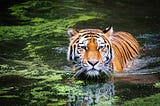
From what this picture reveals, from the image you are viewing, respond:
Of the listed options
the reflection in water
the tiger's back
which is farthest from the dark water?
the tiger's back

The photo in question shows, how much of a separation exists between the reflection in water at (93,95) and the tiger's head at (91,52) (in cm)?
14

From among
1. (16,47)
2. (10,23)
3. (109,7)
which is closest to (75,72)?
(16,47)

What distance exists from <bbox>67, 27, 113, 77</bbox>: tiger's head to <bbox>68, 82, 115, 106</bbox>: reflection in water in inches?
5.5

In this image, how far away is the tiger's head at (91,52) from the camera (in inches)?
209

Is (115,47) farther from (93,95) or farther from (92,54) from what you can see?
(93,95)

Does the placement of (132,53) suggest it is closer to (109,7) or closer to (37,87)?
(37,87)

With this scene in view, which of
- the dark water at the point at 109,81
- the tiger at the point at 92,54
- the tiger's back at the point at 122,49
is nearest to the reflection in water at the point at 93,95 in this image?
the dark water at the point at 109,81

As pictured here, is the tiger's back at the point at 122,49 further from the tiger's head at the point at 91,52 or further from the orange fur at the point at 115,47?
the tiger's head at the point at 91,52

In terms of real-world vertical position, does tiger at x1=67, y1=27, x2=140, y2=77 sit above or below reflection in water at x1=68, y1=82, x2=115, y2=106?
above

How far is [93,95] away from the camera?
5047 mm

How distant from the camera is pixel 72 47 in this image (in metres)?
5.66

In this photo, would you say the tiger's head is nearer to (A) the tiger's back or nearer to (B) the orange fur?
(B) the orange fur

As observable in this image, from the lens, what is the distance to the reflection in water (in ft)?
15.6

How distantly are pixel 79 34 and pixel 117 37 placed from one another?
140cm
